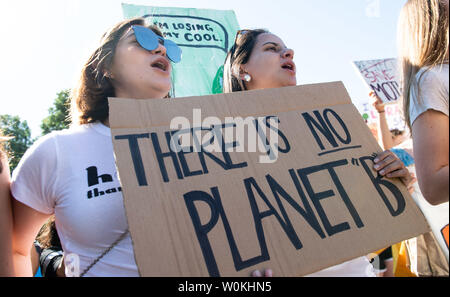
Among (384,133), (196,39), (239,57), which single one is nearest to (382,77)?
(384,133)

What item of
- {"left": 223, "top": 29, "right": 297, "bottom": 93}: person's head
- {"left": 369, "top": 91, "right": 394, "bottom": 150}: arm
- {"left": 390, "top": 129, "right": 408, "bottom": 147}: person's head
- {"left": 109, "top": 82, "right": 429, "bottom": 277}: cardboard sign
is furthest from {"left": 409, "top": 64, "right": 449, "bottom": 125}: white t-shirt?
{"left": 390, "top": 129, "right": 408, "bottom": 147}: person's head

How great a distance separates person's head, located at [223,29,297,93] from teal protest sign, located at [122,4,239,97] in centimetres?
137

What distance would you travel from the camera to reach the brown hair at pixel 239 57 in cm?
185

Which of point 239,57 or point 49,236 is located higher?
point 239,57

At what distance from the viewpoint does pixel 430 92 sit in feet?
3.30

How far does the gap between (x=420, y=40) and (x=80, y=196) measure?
1326 millimetres

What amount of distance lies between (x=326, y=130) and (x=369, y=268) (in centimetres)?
59

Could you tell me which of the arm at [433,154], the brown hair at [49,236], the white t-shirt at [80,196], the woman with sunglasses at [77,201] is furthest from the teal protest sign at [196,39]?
the arm at [433,154]

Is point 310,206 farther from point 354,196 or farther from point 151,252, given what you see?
point 151,252

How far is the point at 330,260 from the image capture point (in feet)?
2.95

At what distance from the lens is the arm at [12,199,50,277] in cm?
100

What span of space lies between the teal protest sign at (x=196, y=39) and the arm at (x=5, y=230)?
244cm

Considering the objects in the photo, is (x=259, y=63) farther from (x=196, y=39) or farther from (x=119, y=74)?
(x=196, y=39)

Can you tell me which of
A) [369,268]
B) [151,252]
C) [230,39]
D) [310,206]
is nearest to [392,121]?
[230,39]
